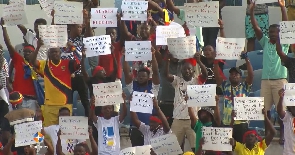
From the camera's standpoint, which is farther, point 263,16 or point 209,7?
point 263,16

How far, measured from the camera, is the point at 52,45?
1330 cm

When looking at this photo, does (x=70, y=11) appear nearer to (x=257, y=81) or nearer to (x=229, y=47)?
(x=229, y=47)

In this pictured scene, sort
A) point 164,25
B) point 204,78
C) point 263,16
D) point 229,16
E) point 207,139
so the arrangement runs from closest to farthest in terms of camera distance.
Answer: point 207,139 → point 204,78 → point 164,25 → point 263,16 → point 229,16

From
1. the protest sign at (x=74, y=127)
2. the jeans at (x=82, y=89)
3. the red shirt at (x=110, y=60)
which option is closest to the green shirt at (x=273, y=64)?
the red shirt at (x=110, y=60)

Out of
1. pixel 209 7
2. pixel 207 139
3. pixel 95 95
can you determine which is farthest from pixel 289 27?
pixel 95 95

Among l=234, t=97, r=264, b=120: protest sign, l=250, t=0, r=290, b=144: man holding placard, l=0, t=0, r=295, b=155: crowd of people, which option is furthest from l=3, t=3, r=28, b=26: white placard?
l=234, t=97, r=264, b=120: protest sign

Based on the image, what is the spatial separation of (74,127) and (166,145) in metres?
1.29

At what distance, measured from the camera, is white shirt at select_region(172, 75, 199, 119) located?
13055 millimetres

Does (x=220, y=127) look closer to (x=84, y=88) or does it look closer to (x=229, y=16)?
(x=84, y=88)

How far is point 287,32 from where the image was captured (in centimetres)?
1280

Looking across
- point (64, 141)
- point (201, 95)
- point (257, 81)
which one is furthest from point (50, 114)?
point (257, 81)

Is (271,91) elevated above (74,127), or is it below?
above

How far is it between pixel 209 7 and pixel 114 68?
163 cm

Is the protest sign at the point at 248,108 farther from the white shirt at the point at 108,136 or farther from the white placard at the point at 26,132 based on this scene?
the white placard at the point at 26,132
